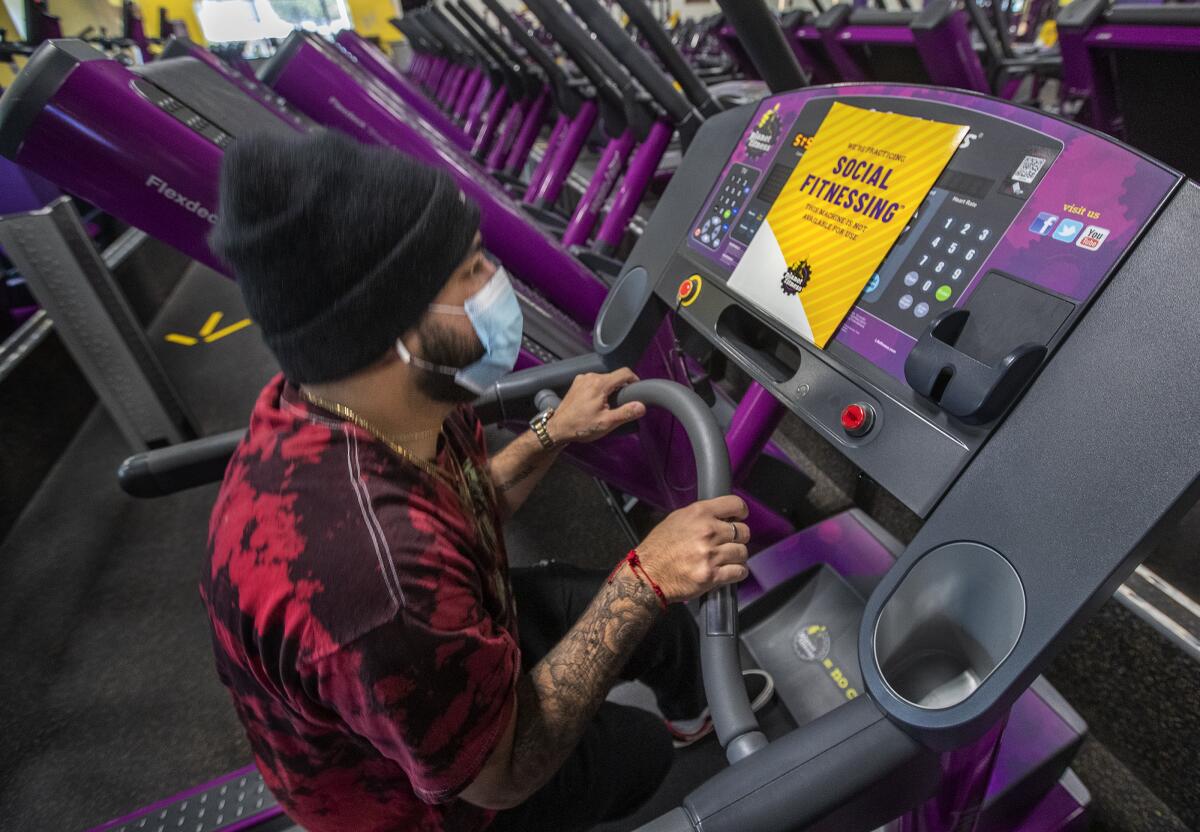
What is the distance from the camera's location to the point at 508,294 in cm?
83

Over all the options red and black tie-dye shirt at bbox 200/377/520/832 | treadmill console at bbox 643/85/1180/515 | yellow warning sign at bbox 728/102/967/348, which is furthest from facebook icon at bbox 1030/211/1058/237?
red and black tie-dye shirt at bbox 200/377/520/832

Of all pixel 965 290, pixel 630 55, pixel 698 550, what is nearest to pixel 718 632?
pixel 698 550

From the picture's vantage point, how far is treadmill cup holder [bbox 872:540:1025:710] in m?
0.55

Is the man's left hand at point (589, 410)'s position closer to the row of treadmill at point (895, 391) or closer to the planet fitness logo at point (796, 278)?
the row of treadmill at point (895, 391)

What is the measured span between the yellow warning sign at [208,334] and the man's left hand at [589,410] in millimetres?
3115

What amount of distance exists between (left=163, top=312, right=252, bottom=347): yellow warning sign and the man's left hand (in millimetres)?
3115

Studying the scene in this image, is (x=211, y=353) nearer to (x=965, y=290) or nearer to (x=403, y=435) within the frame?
(x=403, y=435)

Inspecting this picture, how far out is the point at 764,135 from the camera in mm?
930

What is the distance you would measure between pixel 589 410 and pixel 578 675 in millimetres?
429

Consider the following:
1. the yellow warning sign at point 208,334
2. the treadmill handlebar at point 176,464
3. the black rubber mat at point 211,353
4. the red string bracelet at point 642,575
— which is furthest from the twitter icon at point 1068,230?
the yellow warning sign at point 208,334

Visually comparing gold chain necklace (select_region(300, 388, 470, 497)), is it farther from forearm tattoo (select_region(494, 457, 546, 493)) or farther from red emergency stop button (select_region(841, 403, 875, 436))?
red emergency stop button (select_region(841, 403, 875, 436))

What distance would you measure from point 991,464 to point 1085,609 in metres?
0.13

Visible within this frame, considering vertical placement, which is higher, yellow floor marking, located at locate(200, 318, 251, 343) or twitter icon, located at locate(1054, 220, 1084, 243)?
twitter icon, located at locate(1054, 220, 1084, 243)

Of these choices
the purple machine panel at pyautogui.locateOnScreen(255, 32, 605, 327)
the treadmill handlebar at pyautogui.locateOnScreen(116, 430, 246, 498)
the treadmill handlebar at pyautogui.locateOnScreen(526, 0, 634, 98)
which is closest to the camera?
the treadmill handlebar at pyautogui.locateOnScreen(116, 430, 246, 498)
